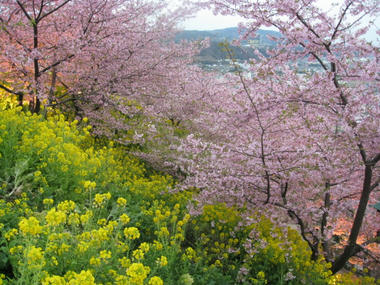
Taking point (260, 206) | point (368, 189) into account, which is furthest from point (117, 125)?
point (368, 189)

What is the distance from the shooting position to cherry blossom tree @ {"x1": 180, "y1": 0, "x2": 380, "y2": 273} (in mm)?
4055

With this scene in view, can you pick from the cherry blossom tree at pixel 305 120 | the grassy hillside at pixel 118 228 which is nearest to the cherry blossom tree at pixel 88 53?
the grassy hillside at pixel 118 228

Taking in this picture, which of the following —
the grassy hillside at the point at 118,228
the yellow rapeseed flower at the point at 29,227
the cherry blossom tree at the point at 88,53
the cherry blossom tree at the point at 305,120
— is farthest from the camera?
the cherry blossom tree at the point at 88,53

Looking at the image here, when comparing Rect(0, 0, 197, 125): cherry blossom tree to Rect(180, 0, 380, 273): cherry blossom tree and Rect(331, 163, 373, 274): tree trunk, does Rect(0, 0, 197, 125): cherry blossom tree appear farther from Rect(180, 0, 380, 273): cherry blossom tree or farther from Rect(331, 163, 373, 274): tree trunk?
Rect(331, 163, 373, 274): tree trunk

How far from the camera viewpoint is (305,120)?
4336 millimetres

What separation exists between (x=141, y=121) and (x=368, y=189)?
20.8ft

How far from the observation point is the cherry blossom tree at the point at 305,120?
13.3 ft

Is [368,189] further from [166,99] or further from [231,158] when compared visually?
[166,99]

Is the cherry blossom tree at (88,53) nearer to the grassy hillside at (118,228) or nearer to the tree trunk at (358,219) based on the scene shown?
the grassy hillside at (118,228)

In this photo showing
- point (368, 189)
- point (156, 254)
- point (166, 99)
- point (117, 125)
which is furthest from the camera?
point (166, 99)

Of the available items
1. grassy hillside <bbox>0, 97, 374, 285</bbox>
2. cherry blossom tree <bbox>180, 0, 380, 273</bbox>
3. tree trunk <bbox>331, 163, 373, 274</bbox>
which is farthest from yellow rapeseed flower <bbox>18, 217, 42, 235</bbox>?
tree trunk <bbox>331, 163, 373, 274</bbox>

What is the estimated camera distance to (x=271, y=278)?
13.7 feet

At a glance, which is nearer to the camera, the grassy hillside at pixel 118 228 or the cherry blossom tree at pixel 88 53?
the grassy hillside at pixel 118 228

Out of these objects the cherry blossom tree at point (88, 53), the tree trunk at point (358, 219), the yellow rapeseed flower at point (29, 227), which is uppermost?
the cherry blossom tree at point (88, 53)
